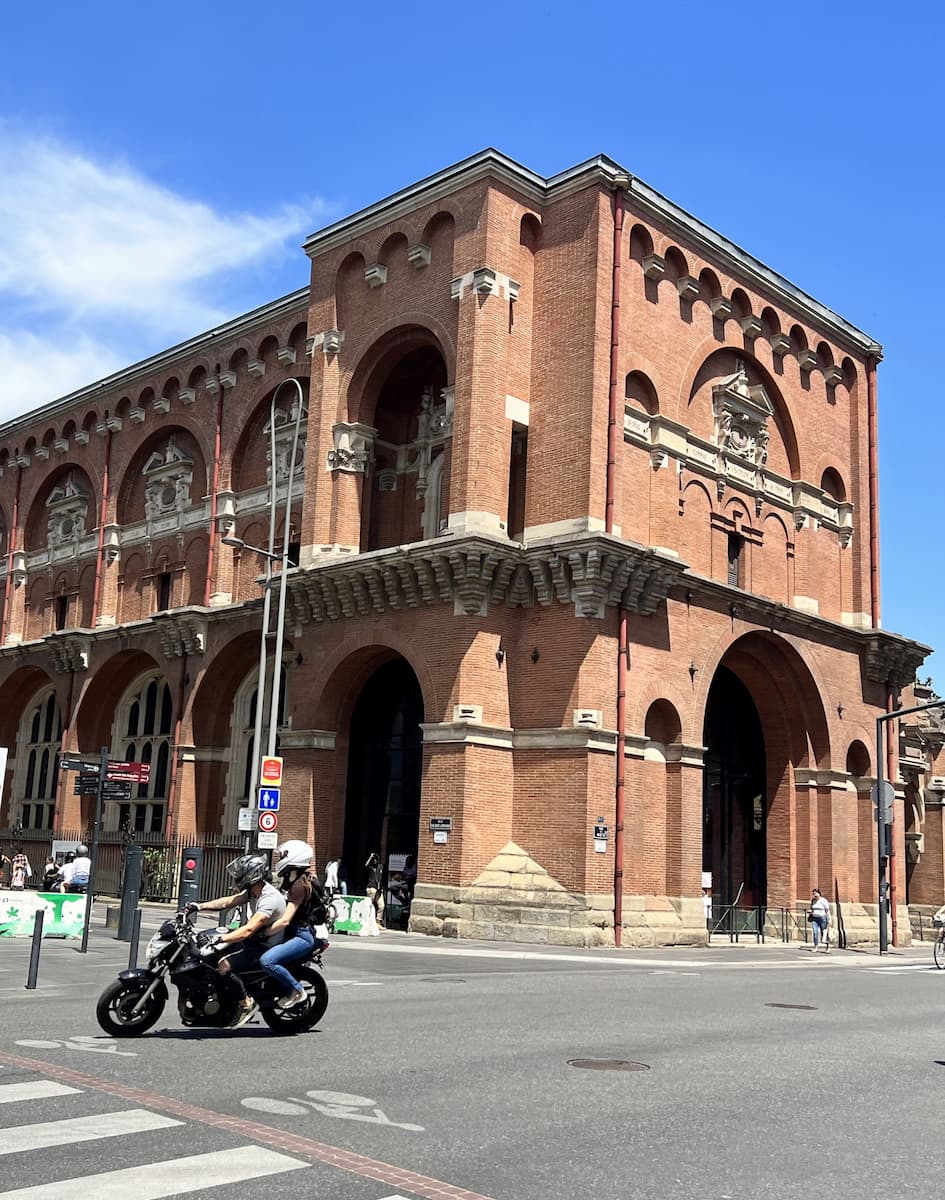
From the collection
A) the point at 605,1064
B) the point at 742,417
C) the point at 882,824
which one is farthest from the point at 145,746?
the point at 605,1064

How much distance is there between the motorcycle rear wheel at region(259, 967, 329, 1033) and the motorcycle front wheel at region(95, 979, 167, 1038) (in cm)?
98

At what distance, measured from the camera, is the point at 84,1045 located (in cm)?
1035

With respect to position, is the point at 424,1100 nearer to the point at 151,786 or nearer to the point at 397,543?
the point at 397,543

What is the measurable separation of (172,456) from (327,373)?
403 inches

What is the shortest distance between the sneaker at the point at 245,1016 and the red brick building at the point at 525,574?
15.9 m

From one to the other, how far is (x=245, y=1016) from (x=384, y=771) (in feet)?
70.6

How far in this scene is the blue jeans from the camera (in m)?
11.1

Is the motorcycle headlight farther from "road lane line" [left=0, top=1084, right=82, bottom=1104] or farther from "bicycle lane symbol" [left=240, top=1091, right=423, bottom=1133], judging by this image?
"bicycle lane symbol" [left=240, top=1091, right=423, bottom=1133]

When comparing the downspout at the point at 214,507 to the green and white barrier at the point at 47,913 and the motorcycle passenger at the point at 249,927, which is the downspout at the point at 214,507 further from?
the motorcycle passenger at the point at 249,927

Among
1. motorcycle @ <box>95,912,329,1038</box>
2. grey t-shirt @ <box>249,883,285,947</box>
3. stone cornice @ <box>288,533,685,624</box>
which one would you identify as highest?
stone cornice @ <box>288,533,685,624</box>

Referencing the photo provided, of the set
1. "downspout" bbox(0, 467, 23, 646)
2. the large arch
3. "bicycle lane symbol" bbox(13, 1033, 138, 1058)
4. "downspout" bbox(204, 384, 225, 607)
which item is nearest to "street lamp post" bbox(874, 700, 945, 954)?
the large arch

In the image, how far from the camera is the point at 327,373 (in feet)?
112

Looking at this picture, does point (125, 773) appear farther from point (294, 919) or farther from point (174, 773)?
point (294, 919)

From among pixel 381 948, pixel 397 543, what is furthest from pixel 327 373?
pixel 381 948
